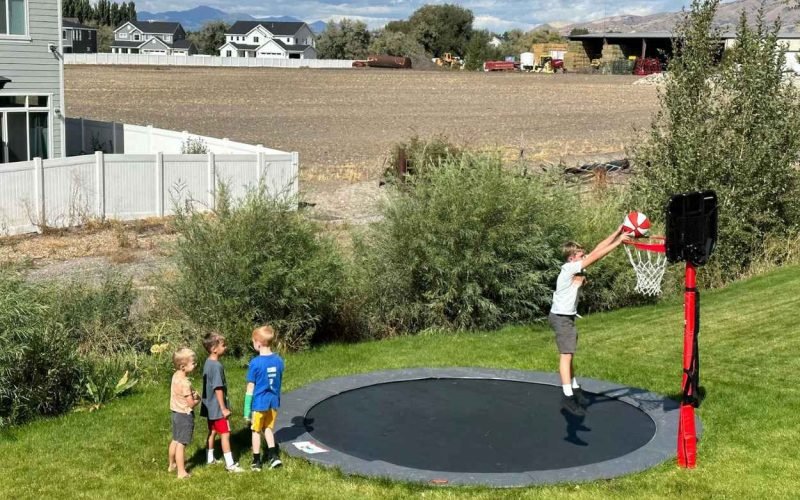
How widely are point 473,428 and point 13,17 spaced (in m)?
20.2

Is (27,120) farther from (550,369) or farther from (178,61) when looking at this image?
(178,61)

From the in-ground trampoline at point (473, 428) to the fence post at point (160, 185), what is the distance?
13.8 metres

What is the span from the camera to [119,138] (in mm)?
32000

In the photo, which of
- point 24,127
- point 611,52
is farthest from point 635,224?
point 611,52

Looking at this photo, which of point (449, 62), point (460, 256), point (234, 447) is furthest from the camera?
point (449, 62)

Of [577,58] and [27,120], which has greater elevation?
[577,58]

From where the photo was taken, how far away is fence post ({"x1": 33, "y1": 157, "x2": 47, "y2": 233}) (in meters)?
21.7

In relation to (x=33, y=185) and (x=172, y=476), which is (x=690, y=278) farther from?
(x=33, y=185)

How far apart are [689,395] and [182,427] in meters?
4.31

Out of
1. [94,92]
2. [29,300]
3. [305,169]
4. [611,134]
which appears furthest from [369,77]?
[29,300]

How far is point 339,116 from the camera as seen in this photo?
171ft

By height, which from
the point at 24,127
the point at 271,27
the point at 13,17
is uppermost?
the point at 271,27

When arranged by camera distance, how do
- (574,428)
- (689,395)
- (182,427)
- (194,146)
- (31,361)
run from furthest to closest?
1. (194,146)
2. (31,361)
3. (574,428)
4. (689,395)
5. (182,427)

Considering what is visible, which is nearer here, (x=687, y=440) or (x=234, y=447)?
(x=687, y=440)
